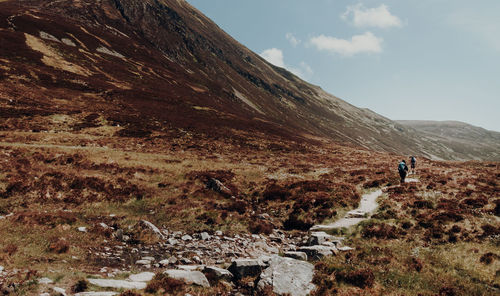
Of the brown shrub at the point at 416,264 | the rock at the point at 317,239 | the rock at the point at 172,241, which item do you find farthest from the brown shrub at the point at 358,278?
the rock at the point at 172,241

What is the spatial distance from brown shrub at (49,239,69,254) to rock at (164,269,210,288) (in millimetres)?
5153

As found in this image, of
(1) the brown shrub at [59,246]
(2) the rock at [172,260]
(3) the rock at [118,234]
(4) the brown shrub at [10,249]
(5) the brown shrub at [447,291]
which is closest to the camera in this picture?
(5) the brown shrub at [447,291]

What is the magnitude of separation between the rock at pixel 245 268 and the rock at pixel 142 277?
11.5ft

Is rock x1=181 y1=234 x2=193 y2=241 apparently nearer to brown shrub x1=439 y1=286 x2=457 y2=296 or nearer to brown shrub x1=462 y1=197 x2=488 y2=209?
brown shrub x1=439 y1=286 x2=457 y2=296

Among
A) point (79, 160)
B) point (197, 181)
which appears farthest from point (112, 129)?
point (197, 181)

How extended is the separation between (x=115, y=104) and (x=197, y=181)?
137 feet

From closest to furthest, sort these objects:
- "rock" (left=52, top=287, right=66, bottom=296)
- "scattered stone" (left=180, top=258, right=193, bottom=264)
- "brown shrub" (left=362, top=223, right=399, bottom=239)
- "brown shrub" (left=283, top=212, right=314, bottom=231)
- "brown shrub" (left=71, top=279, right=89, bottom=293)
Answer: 1. "rock" (left=52, top=287, right=66, bottom=296)
2. "brown shrub" (left=71, top=279, right=89, bottom=293)
3. "scattered stone" (left=180, top=258, right=193, bottom=264)
4. "brown shrub" (left=362, top=223, right=399, bottom=239)
5. "brown shrub" (left=283, top=212, right=314, bottom=231)

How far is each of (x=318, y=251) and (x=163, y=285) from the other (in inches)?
305

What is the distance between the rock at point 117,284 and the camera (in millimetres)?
9250

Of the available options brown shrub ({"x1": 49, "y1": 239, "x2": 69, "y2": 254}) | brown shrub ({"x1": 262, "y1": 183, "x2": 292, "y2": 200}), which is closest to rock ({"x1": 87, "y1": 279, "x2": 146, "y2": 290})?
brown shrub ({"x1": 49, "y1": 239, "x2": 69, "y2": 254})

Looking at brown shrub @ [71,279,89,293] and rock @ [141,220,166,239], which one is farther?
rock @ [141,220,166,239]

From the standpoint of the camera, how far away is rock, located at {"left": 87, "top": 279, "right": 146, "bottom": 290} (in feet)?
30.3

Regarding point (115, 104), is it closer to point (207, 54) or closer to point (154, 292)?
point (154, 292)

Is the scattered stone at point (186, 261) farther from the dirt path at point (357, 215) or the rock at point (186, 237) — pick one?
the dirt path at point (357, 215)
